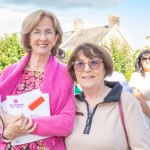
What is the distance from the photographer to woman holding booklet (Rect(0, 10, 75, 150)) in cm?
281

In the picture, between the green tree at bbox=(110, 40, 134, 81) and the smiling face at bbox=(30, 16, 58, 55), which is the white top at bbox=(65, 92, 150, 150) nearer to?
the smiling face at bbox=(30, 16, 58, 55)

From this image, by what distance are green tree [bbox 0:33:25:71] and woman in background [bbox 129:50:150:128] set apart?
13376 mm

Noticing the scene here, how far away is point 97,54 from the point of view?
294cm

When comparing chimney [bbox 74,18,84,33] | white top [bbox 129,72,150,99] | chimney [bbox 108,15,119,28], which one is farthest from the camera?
chimney [bbox 74,18,84,33]

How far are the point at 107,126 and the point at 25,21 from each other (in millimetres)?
1071

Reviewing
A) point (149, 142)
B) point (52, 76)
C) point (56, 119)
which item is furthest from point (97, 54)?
point (149, 142)

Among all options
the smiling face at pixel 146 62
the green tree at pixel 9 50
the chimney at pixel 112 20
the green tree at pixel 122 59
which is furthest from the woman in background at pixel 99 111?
the chimney at pixel 112 20

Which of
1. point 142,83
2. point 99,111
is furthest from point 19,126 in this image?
point 142,83

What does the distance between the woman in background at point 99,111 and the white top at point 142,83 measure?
2.35 m

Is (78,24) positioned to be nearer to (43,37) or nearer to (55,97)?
(43,37)

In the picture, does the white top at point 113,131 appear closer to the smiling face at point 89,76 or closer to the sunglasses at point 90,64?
the smiling face at point 89,76

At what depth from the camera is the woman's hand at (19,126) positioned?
9.03 ft

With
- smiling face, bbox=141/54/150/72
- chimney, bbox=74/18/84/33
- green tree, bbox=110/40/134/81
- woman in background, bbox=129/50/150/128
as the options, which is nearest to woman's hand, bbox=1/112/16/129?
woman in background, bbox=129/50/150/128

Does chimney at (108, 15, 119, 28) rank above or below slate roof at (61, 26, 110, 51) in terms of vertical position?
above
